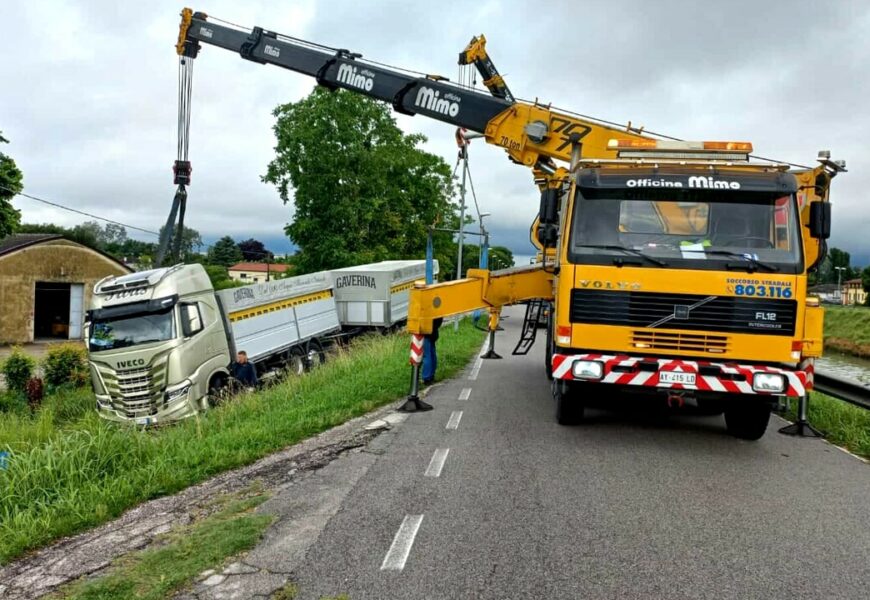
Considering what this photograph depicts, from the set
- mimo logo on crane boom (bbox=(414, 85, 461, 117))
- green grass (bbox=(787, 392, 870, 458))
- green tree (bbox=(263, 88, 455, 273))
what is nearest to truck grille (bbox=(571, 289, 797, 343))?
green grass (bbox=(787, 392, 870, 458))

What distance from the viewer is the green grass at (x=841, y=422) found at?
23.1 ft

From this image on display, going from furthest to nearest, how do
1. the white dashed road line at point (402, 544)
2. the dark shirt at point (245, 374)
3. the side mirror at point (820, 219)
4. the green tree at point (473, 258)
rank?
the green tree at point (473, 258)
the dark shirt at point (245, 374)
the side mirror at point (820, 219)
the white dashed road line at point (402, 544)

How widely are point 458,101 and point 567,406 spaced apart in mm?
6356

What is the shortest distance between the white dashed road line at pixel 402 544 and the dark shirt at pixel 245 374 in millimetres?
9895

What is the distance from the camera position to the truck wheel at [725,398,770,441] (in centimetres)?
673

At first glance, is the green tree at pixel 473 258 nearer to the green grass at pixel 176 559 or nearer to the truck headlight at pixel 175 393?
the truck headlight at pixel 175 393

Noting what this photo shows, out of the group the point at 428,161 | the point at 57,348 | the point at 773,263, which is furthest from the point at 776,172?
the point at 428,161

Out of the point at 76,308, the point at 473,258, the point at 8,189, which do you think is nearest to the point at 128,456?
the point at 8,189

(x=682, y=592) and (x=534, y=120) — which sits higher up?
(x=534, y=120)

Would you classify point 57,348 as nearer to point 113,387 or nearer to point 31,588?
point 113,387

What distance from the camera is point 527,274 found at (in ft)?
31.8

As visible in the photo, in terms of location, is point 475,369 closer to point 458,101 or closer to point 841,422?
point 458,101

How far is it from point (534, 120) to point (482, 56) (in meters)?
2.03

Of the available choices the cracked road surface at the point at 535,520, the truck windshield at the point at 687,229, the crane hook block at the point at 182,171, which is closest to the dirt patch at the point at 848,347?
the cracked road surface at the point at 535,520
